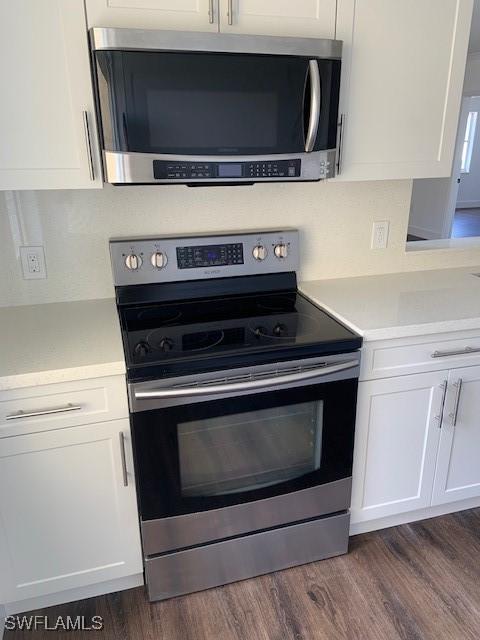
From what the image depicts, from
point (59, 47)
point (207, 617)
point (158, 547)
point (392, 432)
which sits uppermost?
point (59, 47)

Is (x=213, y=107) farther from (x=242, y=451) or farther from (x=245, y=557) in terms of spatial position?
(x=245, y=557)

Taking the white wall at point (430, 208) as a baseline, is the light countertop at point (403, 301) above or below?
above

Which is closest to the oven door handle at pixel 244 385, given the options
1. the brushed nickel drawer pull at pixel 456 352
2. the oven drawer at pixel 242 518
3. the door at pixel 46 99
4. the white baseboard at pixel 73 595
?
the brushed nickel drawer pull at pixel 456 352

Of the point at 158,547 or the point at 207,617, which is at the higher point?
the point at 158,547

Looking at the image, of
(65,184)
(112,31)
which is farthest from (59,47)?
(65,184)

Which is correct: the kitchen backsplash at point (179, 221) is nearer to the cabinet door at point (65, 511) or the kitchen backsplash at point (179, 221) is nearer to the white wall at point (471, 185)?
the cabinet door at point (65, 511)

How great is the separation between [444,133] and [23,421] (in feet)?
5.54

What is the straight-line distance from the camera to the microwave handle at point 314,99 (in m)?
1.46

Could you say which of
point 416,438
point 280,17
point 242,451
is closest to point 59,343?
point 242,451

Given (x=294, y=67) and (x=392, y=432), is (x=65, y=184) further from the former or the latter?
(x=392, y=432)

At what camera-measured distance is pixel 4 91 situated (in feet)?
4.39

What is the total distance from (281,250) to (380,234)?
1.66 feet

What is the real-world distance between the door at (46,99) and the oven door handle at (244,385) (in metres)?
0.65

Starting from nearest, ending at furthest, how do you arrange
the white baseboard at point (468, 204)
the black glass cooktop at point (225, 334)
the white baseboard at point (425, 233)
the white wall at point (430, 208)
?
the black glass cooktop at point (225, 334), the white wall at point (430, 208), the white baseboard at point (425, 233), the white baseboard at point (468, 204)
